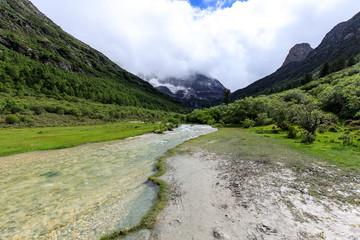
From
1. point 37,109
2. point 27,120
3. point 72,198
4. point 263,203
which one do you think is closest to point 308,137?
point 263,203

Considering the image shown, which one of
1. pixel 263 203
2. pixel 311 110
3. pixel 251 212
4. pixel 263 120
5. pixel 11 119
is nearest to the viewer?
pixel 251 212

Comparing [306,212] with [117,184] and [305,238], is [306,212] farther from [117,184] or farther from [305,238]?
[117,184]

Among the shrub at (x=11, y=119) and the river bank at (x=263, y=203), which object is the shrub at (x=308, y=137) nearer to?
the river bank at (x=263, y=203)

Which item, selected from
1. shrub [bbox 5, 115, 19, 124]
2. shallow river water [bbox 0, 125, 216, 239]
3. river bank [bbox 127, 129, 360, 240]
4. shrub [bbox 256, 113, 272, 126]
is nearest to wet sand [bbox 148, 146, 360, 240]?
river bank [bbox 127, 129, 360, 240]

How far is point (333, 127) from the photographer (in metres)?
35.2

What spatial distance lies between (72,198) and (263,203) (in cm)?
1493

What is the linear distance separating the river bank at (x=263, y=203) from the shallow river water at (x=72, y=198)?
8.99 ft

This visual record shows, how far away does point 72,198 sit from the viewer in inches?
475

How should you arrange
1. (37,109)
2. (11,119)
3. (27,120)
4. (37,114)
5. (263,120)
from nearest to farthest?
(11,119), (27,120), (263,120), (37,114), (37,109)

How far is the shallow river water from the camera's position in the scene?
884 cm

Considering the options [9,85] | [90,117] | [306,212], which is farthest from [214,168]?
[9,85]

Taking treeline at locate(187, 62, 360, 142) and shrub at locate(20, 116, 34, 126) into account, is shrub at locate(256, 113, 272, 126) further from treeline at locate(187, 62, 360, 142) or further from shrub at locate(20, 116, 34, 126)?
shrub at locate(20, 116, 34, 126)

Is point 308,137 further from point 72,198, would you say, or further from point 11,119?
point 11,119

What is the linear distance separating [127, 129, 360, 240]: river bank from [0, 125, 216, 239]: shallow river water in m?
2.74
